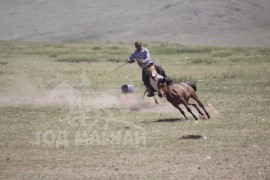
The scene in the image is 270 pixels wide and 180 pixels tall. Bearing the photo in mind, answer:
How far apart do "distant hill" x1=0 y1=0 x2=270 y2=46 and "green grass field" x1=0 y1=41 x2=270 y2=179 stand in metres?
57.8

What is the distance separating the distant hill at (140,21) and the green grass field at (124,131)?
57771 millimetres

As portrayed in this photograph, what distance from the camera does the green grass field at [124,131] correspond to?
11055 millimetres

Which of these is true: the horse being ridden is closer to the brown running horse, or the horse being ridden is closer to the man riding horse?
the man riding horse

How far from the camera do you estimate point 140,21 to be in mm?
101062

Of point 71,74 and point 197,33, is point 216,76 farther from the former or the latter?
point 197,33

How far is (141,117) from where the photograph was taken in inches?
674

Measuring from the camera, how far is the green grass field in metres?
11.1

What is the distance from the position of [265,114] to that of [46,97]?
807 cm

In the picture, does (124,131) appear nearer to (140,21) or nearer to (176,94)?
(176,94)

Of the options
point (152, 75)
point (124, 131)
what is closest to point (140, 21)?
point (152, 75)

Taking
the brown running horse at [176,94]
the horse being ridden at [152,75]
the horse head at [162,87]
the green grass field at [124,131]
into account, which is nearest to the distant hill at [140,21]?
the green grass field at [124,131]

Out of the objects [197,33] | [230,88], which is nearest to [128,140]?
[230,88]

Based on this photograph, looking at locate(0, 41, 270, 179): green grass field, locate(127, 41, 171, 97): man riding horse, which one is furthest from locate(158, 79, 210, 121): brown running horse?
locate(127, 41, 171, 97): man riding horse

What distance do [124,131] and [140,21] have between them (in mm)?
87071
